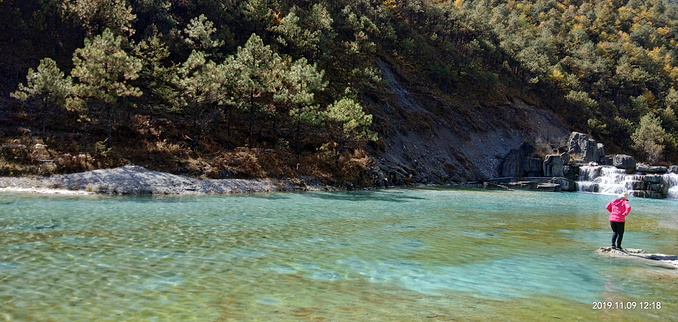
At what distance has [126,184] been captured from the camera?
105ft

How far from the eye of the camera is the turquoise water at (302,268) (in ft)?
28.2

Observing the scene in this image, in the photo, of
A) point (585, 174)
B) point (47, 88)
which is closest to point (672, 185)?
point (585, 174)

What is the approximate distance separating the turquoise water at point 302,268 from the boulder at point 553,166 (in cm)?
4365

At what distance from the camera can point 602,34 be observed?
5418 inches

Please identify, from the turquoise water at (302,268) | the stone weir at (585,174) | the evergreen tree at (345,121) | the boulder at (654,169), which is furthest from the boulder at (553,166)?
the turquoise water at (302,268)

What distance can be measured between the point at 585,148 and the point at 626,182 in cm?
1675

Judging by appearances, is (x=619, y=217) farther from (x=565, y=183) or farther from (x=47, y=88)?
(x=565, y=183)

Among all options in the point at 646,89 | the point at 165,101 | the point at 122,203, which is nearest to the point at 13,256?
the point at 122,203

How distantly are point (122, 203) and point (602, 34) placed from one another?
518ft

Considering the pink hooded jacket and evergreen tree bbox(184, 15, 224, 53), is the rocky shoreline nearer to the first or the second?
evergreen tree bbox(184, 15, 224, 53)

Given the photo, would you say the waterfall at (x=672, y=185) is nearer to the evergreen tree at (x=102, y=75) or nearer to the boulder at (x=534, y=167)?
the boulder at (x=534, y=167)

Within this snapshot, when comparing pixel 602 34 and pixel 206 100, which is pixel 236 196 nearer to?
pixel 206 100

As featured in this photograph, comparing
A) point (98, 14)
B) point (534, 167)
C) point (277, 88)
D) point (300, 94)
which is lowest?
point (534, 167)

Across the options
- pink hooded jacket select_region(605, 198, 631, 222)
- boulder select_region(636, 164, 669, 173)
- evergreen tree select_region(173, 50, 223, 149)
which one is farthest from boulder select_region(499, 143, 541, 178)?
pink hooded jacket select_region(605, 198, 631, 222)
